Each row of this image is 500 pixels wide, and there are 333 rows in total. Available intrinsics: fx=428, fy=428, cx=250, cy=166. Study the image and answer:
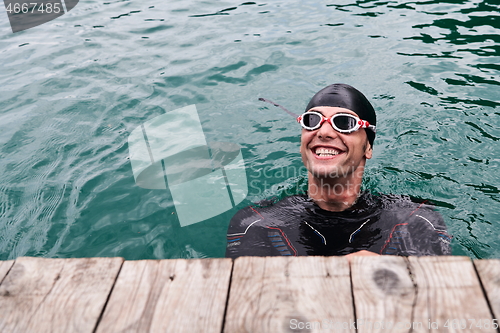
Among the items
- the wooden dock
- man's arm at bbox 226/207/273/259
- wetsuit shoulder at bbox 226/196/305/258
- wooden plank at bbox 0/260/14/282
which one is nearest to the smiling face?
wetsuit shoulder at bbox 226/196/305/258

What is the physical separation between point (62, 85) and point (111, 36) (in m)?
2.30

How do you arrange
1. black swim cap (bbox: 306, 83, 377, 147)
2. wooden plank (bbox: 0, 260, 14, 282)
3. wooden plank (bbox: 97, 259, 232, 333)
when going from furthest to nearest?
black swim cap (bbox: 306, 83, 377, 147) < wooden plank (bbox: 0, 260, 14, 282) < wooden plank (bbox: 97, 259, 232, 333)

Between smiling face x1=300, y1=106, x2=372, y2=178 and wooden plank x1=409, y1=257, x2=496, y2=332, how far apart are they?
1.55 meters

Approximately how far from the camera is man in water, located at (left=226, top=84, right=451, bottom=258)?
10.9 ft

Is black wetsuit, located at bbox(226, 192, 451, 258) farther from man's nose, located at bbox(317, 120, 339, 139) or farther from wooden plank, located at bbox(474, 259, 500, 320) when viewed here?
wooden plank, located at bbox(474, 259, 500, 320)

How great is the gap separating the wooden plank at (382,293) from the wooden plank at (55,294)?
A: 105 centimetres

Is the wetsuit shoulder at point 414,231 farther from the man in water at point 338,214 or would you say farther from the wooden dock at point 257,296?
the wooden dock at point 257,296

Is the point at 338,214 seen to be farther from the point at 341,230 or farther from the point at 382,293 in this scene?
the point at 382,293

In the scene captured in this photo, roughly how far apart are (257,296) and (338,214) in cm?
202

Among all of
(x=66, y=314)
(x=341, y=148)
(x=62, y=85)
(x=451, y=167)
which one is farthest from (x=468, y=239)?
(x=62, y=85)

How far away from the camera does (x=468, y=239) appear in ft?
12.3

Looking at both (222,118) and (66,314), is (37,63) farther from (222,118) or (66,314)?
(66,314)

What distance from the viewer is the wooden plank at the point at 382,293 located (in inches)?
62.8

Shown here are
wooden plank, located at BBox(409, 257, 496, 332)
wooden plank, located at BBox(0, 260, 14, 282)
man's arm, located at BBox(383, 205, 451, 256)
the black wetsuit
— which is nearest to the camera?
wooden plank, located at BBox(409, 257, 496, 332)
